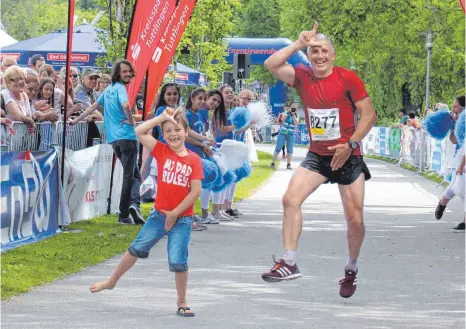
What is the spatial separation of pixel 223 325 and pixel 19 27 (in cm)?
10019

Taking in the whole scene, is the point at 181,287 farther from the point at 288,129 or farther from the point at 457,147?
the point at 288,129

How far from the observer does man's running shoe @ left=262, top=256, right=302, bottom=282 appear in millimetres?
8617

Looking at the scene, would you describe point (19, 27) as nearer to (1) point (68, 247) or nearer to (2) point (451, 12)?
(2) point (451, 12)

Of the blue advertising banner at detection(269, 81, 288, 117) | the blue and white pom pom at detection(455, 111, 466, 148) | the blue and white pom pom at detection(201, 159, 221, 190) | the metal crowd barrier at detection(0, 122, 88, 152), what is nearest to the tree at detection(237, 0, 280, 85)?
the blue advertising banner at detection(269, 81, 288, 117)

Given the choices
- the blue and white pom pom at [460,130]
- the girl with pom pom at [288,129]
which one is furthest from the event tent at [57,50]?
the blue and white pom pom at [460,130]

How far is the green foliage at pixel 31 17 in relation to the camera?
104688 millimetres

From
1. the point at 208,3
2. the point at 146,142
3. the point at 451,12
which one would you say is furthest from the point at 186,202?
the point at 451,12

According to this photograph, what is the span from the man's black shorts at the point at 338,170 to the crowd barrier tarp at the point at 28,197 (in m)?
3.71

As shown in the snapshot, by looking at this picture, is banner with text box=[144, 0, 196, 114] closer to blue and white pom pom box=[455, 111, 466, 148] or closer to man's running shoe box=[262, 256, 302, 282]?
blue and white pom pom box=[455, 111, 466, 148]

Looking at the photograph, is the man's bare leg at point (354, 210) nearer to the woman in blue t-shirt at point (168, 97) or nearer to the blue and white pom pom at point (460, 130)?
the woman in blue t-shirt at point (168, 97)

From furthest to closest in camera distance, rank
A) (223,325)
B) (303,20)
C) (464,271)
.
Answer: (303,20), (464,271), (223,325)

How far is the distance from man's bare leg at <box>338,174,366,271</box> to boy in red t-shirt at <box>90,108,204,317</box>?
1362mm

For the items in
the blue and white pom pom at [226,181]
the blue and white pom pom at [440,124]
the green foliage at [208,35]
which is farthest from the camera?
the green foliage at [208,35]

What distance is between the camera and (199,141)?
15391 mm
